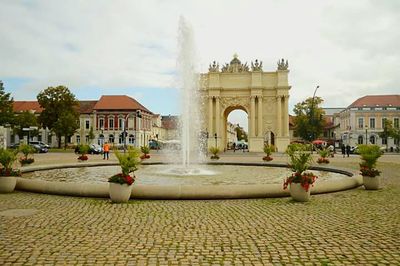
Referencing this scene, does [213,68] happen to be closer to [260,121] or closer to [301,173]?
[260,121]

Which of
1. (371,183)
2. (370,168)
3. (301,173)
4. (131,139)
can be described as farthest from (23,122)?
(301,173)

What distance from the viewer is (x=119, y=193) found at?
444 inches

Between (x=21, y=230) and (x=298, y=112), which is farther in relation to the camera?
(x=298, y=112)

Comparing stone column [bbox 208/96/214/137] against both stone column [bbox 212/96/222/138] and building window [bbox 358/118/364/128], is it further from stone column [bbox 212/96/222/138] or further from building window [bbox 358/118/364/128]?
building window [bbox 358/118/364/128]

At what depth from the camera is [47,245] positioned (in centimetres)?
669

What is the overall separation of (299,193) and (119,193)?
5436mm

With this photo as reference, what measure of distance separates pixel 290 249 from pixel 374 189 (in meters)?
10.1

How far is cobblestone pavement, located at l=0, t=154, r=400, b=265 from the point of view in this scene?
6086mm

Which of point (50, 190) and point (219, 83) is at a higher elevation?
point (219, 83)

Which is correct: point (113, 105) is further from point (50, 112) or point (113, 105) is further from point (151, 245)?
point (151, 245)

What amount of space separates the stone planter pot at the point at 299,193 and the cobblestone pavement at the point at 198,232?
0.77 feet

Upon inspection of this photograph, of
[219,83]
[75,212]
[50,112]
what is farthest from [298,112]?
[75,212]

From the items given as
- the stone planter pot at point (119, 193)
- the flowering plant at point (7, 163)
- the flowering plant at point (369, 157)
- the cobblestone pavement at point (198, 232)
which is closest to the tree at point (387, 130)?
the flowering plant at point (369, 157)

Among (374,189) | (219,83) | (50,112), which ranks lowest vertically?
(374,189)
